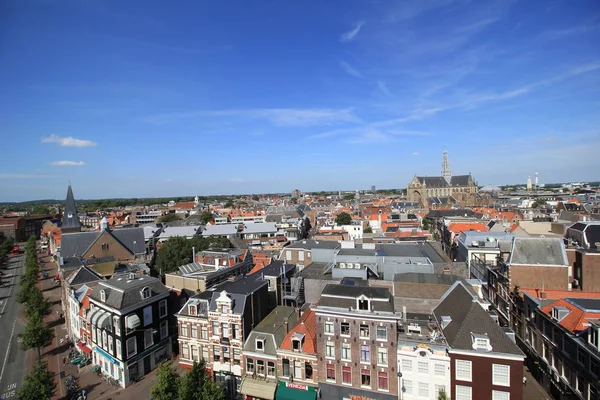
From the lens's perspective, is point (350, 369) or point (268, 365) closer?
point (350, 369)

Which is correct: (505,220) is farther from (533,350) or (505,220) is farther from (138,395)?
(138,395)

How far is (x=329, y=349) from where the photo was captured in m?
26.8

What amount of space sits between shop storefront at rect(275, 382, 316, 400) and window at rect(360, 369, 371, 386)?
4.20 metres

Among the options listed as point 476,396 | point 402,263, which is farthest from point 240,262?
point 476,396

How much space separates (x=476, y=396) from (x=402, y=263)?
18640 millimetres

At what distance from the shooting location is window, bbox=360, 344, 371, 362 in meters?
25.8

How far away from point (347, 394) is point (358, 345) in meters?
4.20

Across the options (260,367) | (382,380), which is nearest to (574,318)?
(382,380)

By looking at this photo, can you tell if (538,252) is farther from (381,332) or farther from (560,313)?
(381,332)

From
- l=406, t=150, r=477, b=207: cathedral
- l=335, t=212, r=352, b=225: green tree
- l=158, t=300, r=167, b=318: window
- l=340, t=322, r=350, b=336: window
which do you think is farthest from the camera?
l=406, t=150, r=477, b=207: cathedral

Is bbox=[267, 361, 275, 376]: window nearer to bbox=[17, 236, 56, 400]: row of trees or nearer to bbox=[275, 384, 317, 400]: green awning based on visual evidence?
bbox=[275, 384, 317, 400]: green awning

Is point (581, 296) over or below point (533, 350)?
over

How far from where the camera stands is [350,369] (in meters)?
26.3

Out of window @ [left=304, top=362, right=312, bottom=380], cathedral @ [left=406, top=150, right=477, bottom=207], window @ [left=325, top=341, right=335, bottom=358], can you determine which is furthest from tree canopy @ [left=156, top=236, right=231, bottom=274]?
cathedral @ [left=406, top=150, right=477, bottom=207]
